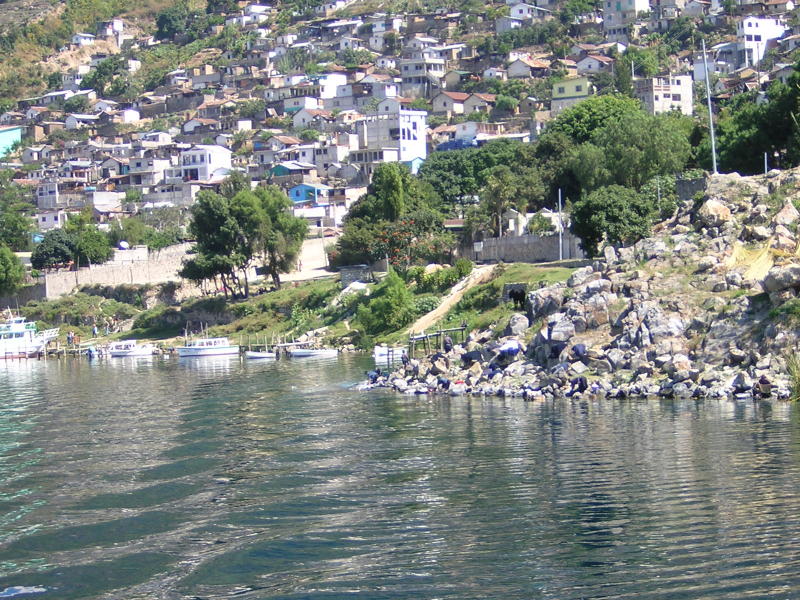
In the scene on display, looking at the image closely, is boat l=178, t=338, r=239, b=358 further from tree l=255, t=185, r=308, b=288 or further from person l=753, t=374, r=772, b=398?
person l=753, t=374, r=772, b=398

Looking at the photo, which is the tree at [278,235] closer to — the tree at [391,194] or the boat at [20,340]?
the tree at [391,194]

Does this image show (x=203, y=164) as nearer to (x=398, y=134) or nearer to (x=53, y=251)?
(x=398, y=134)

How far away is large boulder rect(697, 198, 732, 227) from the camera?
41.0 metres

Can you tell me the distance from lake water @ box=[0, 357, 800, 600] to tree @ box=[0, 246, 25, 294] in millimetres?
50598

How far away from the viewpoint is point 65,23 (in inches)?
7352

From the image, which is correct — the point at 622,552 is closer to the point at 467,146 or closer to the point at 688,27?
the point at 467,146

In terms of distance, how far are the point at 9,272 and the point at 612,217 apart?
47.4m

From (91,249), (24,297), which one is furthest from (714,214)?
(24,297)

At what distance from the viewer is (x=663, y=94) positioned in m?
107

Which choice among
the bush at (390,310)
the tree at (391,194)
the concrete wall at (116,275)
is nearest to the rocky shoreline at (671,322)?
the bush at (390,310)

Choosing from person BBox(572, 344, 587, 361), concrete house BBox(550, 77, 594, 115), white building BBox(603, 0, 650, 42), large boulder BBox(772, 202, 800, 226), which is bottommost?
person BBox(572, 344, 587, 361)

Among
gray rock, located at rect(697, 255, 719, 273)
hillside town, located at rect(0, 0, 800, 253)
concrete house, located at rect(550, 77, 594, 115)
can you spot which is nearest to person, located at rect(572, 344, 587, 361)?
gray rock, located at rect(697, 255, 719, 273)

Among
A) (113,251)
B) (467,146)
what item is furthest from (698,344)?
(467,146)

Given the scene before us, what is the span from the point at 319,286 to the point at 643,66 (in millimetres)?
59384
